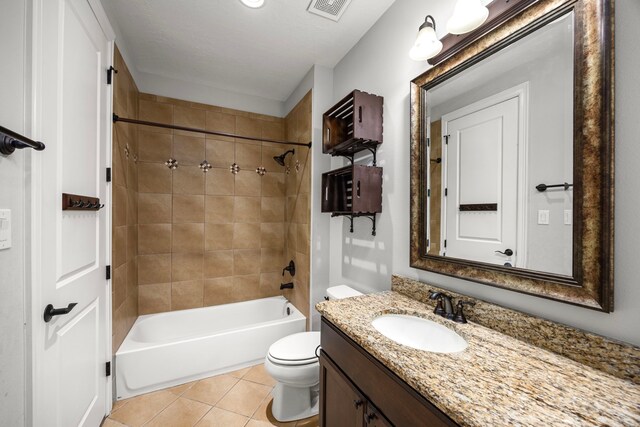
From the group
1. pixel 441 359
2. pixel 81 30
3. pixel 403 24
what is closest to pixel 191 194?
pixel 81 30

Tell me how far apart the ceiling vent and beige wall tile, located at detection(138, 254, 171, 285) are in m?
2.42

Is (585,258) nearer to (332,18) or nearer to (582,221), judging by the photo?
(582,221)

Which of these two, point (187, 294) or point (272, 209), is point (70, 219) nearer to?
point (187, 294)

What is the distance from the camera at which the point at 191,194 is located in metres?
2.61

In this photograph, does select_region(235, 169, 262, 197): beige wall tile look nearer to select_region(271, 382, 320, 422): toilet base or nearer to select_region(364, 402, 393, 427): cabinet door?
select_region(271, 382, 320, 422): toilet base

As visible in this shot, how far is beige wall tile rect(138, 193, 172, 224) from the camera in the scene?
243cm

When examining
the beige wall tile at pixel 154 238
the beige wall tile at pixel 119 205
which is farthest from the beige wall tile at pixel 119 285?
the beige wall tile at pixel 154 238

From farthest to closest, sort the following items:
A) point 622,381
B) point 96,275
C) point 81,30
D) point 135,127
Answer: point 135,127 → point 96,275 → point 81,30 → point 622,381

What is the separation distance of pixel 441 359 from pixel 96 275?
5.88ft

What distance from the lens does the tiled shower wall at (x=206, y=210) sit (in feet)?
A: 8.09

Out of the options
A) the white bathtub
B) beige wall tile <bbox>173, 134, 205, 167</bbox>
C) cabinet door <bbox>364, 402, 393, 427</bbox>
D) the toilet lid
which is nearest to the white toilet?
the toilet lid

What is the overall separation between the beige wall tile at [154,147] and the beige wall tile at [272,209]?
1047 millimetres

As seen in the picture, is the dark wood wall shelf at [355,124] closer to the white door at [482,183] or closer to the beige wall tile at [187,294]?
the white door at [482,183]

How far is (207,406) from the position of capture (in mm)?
1761
